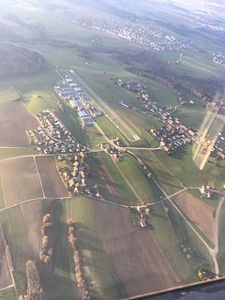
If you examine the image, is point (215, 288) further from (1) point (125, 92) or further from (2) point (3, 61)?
(2) point (3, 61)

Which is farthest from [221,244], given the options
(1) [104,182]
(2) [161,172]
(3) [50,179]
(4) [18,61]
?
(4) [18,61]

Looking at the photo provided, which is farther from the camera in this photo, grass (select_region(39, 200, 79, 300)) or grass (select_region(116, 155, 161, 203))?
grass (select_region(116, 155, 161, 203))

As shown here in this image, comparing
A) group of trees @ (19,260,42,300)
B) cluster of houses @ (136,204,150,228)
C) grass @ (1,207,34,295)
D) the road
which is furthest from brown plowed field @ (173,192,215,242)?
group of trees @ (19,260,42,300)

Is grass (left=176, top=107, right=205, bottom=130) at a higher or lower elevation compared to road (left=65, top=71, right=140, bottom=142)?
higher

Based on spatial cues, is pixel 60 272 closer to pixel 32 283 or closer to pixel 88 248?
pixel 32 283

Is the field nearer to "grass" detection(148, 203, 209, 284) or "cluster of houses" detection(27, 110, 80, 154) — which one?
"cluster of houses" detection(27, 110, 80, 154)

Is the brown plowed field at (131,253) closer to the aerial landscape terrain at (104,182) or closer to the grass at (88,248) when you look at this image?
the aerial landscape terrain at (104,182)
